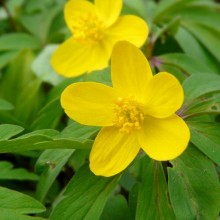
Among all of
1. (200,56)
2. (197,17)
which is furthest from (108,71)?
(197,17)

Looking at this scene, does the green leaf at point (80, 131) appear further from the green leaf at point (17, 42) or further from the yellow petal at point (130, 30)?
the green leaf at point (17, 42)

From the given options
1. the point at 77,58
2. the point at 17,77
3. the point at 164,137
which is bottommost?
the point at 17,77

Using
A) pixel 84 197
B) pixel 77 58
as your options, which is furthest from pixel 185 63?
pixel 84 197

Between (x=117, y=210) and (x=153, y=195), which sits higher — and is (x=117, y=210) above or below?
below

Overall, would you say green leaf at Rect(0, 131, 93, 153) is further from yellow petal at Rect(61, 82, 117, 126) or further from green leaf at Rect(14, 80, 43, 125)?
green leaf at Rect(14, 80, 43, 125)

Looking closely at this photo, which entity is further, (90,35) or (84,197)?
(90,35)

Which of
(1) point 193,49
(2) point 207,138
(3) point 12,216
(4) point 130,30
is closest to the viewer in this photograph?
(3) point 12,216

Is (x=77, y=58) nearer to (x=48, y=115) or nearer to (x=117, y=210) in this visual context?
(x=48, y=115)

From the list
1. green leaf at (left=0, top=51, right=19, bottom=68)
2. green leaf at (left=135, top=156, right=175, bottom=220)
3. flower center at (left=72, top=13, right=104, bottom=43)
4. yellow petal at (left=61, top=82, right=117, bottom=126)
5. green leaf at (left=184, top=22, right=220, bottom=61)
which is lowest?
green leaf at (left=0, top=51, right=19, bottom=68)

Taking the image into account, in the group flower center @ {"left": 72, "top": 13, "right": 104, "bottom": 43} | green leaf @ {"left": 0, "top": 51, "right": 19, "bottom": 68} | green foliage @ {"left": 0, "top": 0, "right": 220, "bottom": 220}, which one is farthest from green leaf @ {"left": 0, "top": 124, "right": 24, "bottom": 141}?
green leaf @ {"left": 0, "top": 51, "right": 19, "bottom": 68}
